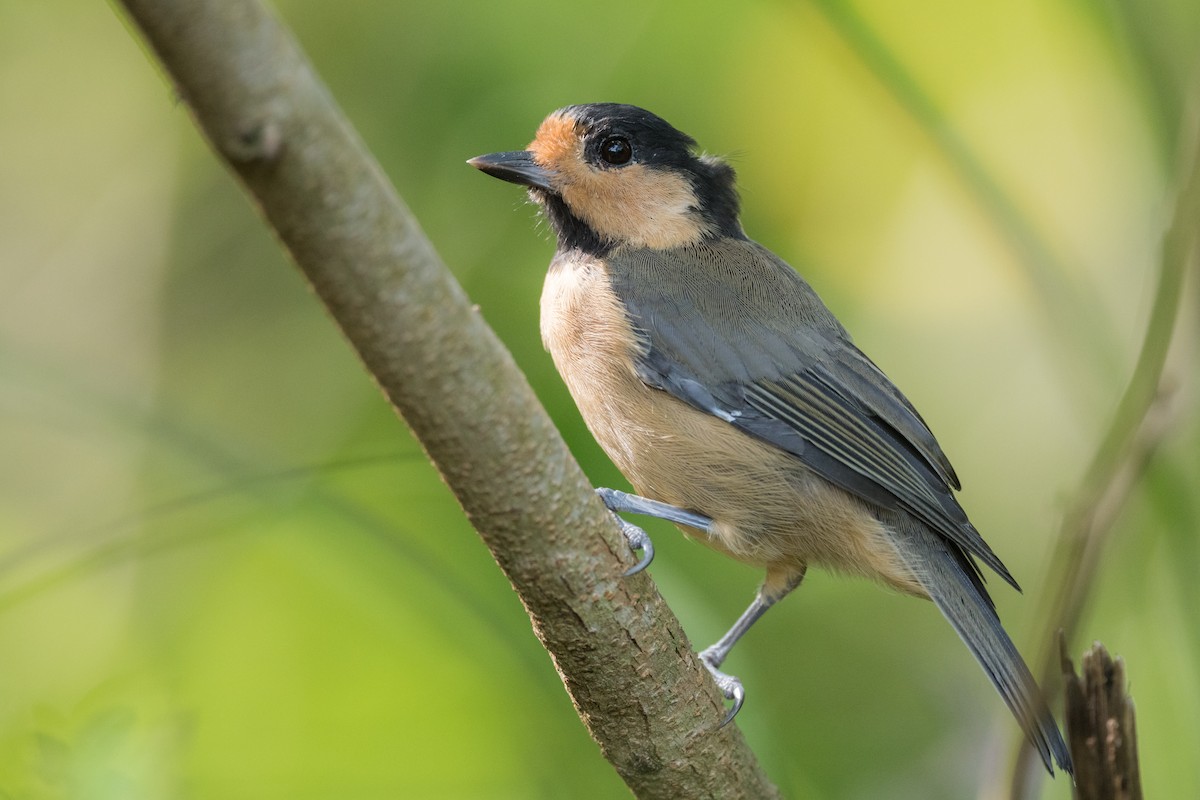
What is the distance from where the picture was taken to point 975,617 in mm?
2914

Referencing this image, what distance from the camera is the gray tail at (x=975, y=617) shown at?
8.23ft

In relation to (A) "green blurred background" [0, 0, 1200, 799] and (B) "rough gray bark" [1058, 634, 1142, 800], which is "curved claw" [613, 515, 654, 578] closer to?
(A) "green blurred background" [0, 0, 1200, 799]

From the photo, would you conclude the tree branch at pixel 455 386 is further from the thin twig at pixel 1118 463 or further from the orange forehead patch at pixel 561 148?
the orange forehead patch at pixel 561 148

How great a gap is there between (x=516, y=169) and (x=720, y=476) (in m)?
1.10

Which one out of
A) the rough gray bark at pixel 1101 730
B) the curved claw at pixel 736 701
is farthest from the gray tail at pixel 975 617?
the curved claw at pixel 736 701

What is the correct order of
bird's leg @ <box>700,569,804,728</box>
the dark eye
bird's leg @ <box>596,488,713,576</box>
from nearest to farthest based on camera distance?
1. bird's leg @ <box>596,488,713,576</box>
2. bird's leg @ <box>700,569,804,728</box>
3. the dark eye

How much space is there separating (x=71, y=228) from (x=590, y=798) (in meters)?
2.84

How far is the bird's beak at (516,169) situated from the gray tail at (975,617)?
1405 millimetres

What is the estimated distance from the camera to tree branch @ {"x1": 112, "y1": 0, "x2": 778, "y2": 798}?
4.54ft

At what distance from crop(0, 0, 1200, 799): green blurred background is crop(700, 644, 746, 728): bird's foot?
2.4 inches

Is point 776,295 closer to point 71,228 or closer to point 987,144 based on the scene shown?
point 987,144

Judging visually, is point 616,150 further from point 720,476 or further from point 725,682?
point 725,682

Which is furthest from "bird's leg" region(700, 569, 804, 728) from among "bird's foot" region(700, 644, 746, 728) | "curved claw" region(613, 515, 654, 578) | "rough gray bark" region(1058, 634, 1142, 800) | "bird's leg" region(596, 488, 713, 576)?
"rough gray bark" region(1058, 634, 1142, 800)

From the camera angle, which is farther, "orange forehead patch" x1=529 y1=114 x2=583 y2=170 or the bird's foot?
"orange forehead patch" x1=529 y1=114 x2=583 y2=170
